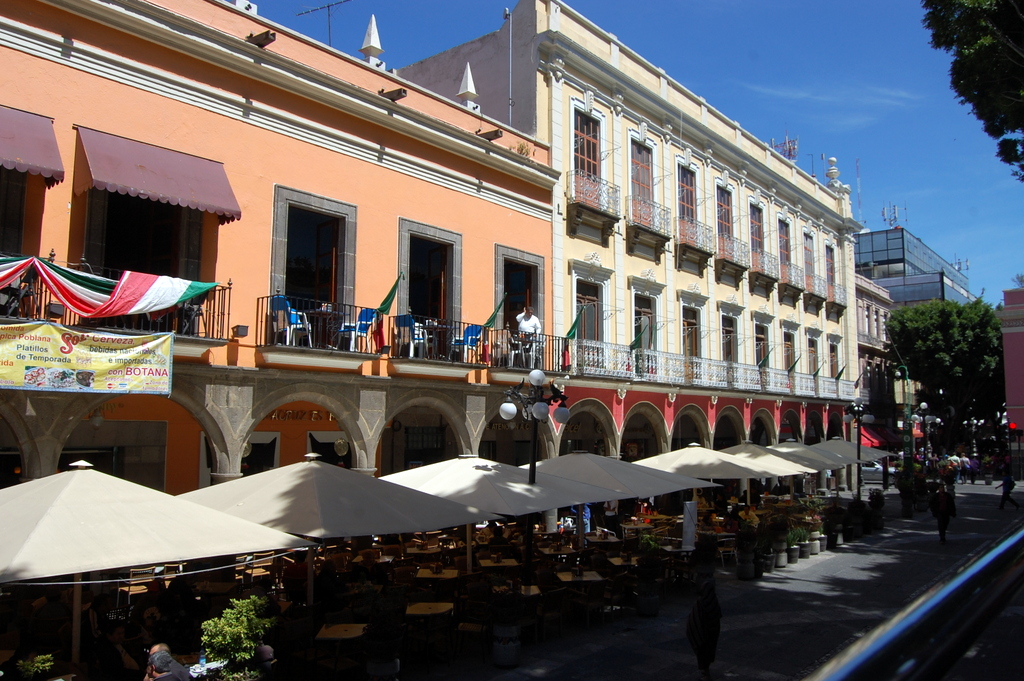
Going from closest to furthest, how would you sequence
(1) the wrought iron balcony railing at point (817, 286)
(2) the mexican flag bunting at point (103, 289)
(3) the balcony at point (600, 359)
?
(2) the mexican flag bunting at point (103, 289) → (3) the balcony at point (600, 359) → (1) the wrought iron balcony railing at point (817, 286)

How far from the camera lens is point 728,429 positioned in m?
30.2

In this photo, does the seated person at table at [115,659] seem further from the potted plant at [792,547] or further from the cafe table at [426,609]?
the potted plant at [792,547]

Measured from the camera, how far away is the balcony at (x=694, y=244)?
2477cm

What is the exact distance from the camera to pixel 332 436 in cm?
1770

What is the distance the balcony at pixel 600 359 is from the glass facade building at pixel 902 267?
4730 centimetres

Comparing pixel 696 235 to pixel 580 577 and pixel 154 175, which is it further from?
pixel 154 175

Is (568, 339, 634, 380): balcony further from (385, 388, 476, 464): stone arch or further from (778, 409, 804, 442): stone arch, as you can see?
(778, 409, 804, 442): stone arch

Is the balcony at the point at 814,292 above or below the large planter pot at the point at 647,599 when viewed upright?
above

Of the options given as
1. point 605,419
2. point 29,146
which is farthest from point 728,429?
point 29,146

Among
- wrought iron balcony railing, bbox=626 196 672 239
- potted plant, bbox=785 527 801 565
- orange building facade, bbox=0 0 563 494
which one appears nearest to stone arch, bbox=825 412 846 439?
wrought iron balcony railing, bbox=626 196 672 239

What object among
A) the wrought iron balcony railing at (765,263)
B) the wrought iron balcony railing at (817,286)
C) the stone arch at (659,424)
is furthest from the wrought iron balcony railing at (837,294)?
the stone arch at (659,424)

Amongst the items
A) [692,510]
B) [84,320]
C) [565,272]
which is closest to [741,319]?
[565,272]

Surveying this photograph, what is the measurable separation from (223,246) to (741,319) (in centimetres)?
1922

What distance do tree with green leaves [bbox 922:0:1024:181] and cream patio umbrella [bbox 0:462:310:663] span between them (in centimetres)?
1327
